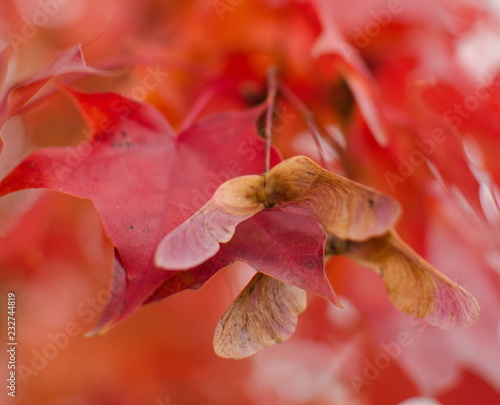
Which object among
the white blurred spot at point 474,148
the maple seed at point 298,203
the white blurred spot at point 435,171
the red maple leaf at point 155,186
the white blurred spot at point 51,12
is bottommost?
the white blurred spot at point 474,148

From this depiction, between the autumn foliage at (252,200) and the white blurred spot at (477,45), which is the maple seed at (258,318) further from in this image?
the white blurred spot at (477,45)

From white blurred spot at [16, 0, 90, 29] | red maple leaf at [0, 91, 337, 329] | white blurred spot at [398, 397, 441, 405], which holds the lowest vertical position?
white blurred spot at [398, 397, 441, 405]

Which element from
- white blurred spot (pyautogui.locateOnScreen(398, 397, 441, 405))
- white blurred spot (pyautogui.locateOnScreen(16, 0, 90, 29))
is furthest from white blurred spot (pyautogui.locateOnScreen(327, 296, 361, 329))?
white blurred spot (pyautogui.locateOnScreen(16, 0, 90, 29))

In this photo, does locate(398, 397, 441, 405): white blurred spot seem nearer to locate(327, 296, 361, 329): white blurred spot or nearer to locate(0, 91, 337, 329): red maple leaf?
locate(327, 296, 361, 329): white blurred spot

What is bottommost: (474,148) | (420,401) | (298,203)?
(420,401)

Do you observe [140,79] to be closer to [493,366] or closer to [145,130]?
[145,130]

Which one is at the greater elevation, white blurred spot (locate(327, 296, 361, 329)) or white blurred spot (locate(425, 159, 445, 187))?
white blurred spot (locate(425, 159, 445, 187))

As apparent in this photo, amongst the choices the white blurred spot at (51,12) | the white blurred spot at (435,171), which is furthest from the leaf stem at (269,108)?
the white blurred spot at (51,12)

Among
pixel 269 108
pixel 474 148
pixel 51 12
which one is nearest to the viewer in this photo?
pixel 269 108

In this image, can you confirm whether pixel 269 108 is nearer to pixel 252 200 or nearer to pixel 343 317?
pixel 252 200

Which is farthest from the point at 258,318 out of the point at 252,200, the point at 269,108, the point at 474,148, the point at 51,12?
the point at 51,12
